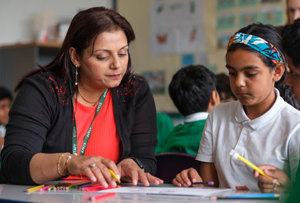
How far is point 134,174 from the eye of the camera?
1.35 m

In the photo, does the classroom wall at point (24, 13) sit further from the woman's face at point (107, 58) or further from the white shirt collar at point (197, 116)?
the woman's face at point (107, 58)

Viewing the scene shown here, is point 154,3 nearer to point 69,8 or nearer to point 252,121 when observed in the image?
point 69,8

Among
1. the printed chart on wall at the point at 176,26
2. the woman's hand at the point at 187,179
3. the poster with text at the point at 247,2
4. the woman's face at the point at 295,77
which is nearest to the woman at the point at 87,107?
the woman's hand at the point at 187,179

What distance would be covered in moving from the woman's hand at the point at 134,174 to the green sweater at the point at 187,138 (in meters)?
0.57

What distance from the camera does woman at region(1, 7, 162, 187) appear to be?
1525 mm

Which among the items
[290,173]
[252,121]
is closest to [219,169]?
[252,121]

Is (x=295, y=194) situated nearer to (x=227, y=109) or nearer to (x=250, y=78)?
(x=250, y=78)

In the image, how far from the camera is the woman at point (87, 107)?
153cm

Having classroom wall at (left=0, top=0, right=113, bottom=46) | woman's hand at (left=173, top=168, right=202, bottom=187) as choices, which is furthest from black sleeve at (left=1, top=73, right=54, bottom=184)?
classroom wall at (left=0, top=0, right=113, bottom=46)

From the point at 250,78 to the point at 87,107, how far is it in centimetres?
72

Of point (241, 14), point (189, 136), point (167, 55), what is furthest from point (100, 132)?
point (167, 55)

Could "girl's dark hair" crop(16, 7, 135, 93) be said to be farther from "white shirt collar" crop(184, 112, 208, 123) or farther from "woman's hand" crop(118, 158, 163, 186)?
"white shirt collar" crop(184, 112, 208, 123)

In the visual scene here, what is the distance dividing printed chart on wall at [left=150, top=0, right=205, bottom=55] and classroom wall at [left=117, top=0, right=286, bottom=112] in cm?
6

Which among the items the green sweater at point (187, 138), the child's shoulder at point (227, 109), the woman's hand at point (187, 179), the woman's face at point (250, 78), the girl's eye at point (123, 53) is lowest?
the green sweater at point (187, 138)
